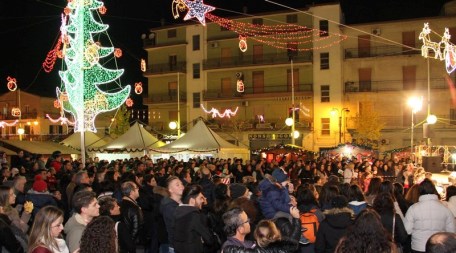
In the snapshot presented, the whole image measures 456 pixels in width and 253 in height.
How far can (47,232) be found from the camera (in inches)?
164

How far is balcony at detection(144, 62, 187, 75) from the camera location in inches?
1726

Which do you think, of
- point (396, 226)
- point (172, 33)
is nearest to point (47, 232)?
point (396, 226)

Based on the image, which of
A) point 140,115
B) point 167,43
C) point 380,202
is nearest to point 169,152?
point 380,202

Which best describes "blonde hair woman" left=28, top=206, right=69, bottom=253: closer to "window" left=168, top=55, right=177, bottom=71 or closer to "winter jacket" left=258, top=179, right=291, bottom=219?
"winter jacket" left=258, top=179, right=291, bottom=219

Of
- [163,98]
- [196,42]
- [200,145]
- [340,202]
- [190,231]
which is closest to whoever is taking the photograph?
[340,202]

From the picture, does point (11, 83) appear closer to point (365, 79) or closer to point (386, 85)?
point (365, 79)

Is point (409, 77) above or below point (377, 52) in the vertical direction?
below

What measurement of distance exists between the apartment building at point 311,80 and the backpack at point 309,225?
30686 mm

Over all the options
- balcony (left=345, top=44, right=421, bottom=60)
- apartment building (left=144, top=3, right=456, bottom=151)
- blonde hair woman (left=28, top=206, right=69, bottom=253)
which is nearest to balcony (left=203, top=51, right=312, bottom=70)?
apartment building (left=144, top=3, right=456, bottom=151)

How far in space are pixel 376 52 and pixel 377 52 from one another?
0.28 feet

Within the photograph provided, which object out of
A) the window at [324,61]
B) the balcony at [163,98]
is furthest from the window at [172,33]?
the window at [324,61]

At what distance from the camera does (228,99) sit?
42.3 meters

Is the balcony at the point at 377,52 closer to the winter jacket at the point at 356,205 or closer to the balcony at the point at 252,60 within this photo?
the balcony at the point at 252,60

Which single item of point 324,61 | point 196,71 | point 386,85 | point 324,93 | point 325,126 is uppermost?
point 324,61
